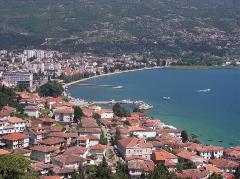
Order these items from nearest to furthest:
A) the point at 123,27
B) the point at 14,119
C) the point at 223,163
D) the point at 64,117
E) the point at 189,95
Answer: the point at 223,163
the point at 14,119
the point at 64,117
the point at 189,95
the point at 123,27

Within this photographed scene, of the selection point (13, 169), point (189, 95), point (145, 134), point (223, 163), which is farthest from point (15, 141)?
point (189, 95)

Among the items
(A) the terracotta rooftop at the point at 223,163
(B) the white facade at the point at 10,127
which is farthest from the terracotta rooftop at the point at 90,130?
(A) the terracotta rooftop at the point at 223,163

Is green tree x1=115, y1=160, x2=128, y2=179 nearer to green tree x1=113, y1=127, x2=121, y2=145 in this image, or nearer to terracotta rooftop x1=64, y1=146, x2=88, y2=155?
terracotta rooftop x1=64, y1=146, x2=88, y2=155

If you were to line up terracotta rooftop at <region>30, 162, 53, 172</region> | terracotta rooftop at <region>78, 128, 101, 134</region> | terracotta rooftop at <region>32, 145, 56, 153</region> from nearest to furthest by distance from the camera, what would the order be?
terracotta rooftop at <region>30, 162, 53, 172</region> < terracotta rooftop at <region>32, 145, 56, 153</region> < terracotta rooftop at <region>78, 128, 101, 134</region>

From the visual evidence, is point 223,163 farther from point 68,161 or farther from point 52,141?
point 52,141

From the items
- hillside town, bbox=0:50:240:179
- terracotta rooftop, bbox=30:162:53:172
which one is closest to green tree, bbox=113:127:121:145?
hillside town, bbox=0:50:240:179

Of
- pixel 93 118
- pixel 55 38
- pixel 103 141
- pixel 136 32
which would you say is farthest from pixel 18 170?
pixel 136 32
